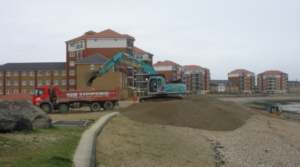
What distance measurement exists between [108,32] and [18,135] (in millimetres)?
89354

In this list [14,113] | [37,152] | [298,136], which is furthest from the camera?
[298,136]

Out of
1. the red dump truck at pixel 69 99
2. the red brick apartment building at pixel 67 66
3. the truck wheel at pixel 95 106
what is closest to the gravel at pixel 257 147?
the red dump truck at pixel 69 99

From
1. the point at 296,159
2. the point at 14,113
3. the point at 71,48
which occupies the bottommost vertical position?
the point at 296,159

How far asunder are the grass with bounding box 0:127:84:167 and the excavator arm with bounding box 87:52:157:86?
25.1 metres

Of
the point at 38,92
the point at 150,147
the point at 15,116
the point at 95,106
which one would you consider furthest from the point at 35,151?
the point at 95,106

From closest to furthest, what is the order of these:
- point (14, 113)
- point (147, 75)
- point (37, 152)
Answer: point (37, 152) < point (14, 113) < point (147, 75)

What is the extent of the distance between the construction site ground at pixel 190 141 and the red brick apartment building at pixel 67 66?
65997mm

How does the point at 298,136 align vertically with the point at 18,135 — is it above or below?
below

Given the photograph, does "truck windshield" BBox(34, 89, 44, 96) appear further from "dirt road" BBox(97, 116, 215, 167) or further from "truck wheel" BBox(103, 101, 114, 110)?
"dirt road" BBox(97, 116, 215, 167)

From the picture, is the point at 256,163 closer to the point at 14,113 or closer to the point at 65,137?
the point at 65,137

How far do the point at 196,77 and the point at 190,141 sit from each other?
15677cm

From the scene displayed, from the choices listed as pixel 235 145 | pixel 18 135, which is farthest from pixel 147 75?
pixel 18 135

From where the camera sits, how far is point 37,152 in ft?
38.8

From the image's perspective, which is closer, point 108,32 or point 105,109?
point 105,109
